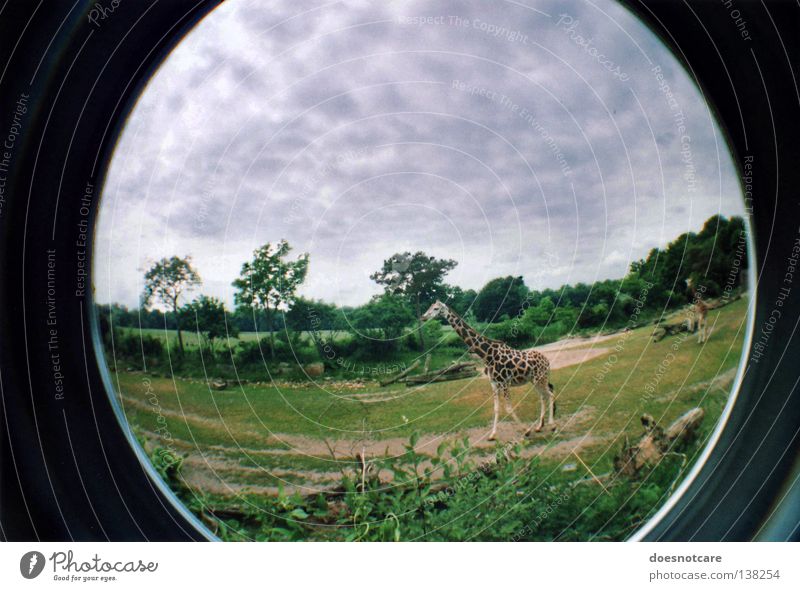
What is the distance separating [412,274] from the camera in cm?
158

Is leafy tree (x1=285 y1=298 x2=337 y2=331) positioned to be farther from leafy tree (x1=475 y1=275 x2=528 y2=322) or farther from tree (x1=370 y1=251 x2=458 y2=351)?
leafy tree (x1=475 y1=275 x2=528 y2=322)

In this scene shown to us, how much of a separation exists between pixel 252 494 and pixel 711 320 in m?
1.71

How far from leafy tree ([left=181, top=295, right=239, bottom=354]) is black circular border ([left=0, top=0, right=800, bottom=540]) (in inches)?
13.1

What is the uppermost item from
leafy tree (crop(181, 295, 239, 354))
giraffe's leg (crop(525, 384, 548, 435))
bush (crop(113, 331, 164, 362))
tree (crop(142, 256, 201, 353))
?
tree (crop(142, 256, 201, 353))

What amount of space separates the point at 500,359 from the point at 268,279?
32.8 inches

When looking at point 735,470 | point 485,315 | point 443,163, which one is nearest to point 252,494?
point 485,315

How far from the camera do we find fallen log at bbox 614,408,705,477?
1.62 m

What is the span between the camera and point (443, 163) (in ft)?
5.13

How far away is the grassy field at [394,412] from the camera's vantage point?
1.58 metres

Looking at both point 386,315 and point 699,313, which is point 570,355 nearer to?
point 699,313

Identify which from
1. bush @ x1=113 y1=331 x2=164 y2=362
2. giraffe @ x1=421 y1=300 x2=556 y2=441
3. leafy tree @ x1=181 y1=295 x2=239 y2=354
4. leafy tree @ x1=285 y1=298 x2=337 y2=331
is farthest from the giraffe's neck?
bush @ x1=113 y1=331 x2=164 y2=362

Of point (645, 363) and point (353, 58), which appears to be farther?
point (645, 363)

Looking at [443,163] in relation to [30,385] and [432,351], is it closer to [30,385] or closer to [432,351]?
[432,351]

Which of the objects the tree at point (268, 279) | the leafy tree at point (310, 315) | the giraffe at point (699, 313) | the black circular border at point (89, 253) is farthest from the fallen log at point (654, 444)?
the tree at point (268, 279)
